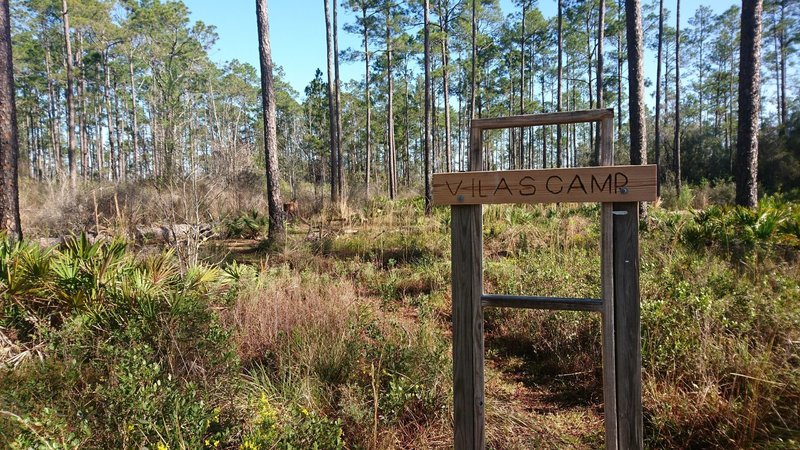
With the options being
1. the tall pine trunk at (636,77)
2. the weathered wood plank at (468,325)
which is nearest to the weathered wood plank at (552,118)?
the weathered wood plank at (468,325)

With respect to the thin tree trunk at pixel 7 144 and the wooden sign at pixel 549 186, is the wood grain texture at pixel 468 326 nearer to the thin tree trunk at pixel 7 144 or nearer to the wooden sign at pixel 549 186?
the wooden sign at pixel 549 186

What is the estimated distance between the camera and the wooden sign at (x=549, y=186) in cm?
193

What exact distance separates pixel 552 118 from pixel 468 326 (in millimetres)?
1151

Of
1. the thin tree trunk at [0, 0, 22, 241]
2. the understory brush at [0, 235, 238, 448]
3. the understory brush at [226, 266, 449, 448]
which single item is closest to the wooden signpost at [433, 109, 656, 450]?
the understory brush at [226, 266, 449, 448]

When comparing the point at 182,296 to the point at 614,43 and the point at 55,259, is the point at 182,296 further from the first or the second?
the point at 614,43

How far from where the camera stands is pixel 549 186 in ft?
6.83

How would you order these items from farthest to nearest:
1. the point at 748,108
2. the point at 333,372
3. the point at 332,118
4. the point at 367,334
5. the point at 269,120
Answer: the point at 332,118 → the point at 269,120 → the point at 748,108 → the point at 367,334 → the point at 333,372

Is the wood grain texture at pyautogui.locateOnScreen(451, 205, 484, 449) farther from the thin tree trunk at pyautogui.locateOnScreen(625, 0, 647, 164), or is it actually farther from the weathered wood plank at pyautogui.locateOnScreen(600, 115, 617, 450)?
the thin tree trunk at pyautogui.locateOnScreen(625, 0, 647, 164)

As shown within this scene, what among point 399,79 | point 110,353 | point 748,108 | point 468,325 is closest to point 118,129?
point 399,79

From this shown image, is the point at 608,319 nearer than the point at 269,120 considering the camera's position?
Yes

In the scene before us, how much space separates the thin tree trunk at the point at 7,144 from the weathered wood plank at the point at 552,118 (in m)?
7.92

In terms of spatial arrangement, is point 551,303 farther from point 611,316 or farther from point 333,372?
point 333,372

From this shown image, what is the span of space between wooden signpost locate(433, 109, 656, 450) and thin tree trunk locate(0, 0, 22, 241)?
25.3 feet

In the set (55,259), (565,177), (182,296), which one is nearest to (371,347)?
(182,296)
